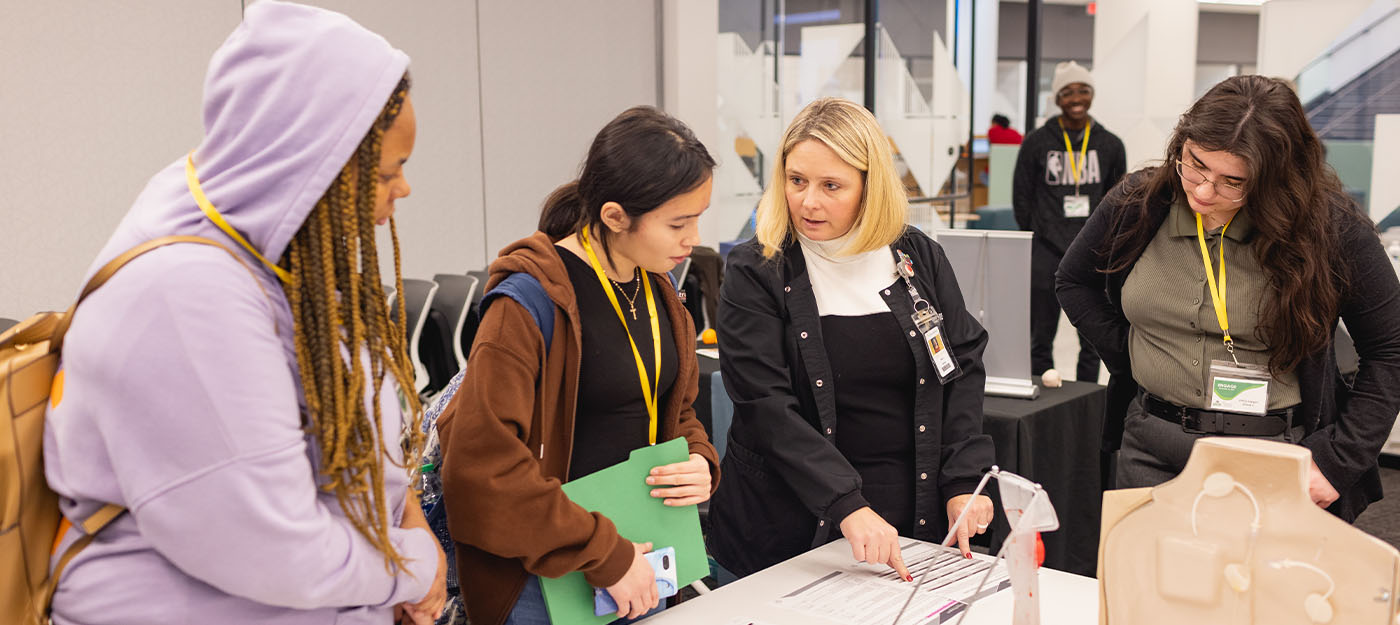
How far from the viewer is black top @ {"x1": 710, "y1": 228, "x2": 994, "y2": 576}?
5.96ft

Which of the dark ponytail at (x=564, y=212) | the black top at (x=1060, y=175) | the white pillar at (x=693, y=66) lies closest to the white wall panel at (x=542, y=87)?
the white pillar at (x=693, y=66)

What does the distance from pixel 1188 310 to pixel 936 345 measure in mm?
499

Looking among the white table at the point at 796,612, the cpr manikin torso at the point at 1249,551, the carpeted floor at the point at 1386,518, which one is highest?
the cpr manikin torso at the point at 1249,551

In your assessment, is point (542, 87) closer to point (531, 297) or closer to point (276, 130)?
point (531, 297)

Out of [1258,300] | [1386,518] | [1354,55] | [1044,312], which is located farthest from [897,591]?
[1354,55]

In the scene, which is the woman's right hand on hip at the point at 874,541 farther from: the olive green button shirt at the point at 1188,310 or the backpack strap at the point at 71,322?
the backpack strap at the point at 71,322

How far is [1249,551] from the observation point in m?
1.03

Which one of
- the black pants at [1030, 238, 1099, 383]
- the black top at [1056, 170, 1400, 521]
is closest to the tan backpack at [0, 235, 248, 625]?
the black top at [1056, 170, 1400, 521]

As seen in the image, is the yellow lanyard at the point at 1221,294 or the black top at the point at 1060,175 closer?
the yellow lanyard at the point at 1221,294

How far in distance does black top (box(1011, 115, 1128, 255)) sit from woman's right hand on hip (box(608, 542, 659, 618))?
13.7ft

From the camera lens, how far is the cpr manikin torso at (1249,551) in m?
0.98

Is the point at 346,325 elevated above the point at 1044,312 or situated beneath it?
elevated above

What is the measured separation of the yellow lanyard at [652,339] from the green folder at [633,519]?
0.08 m

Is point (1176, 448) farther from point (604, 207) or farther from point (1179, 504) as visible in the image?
point (604, 207)
